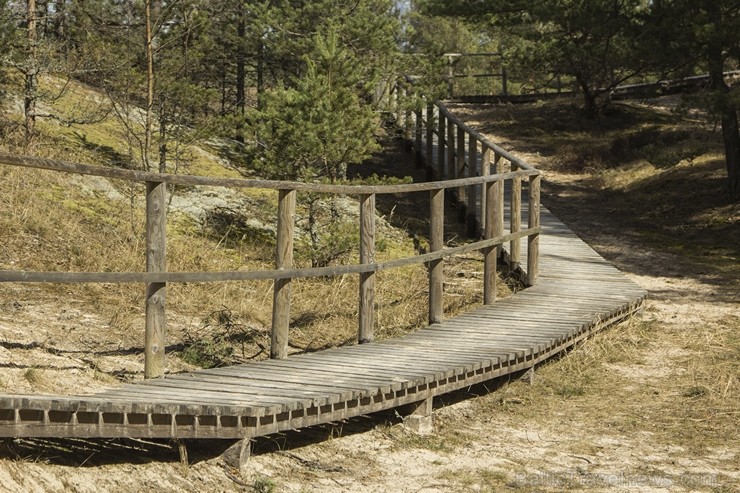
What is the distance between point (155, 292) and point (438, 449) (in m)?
2.28

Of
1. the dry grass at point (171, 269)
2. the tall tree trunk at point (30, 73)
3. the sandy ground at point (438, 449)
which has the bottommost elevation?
the sandy ground at point (438, 449)

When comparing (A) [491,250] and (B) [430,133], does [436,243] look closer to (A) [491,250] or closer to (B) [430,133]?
(A) [491,250]

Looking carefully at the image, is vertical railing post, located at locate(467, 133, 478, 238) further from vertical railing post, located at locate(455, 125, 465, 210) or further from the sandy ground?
the sandy ground

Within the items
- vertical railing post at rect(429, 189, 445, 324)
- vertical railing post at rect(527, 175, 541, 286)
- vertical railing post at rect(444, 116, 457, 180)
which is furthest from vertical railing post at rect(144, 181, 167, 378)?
vertical railing post at rect(444, 116, 457, 180)

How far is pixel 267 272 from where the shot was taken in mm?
7574

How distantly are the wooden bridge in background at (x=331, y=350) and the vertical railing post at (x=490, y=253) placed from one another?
0.01m

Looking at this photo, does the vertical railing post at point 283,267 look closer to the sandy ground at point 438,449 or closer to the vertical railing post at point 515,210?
the sandy ground at point 438,449

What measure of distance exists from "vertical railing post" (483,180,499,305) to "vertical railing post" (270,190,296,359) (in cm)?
337

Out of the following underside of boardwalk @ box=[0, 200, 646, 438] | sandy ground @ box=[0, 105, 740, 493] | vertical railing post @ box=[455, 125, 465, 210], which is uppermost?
vertical railing post @ box=[455, 125, 465, 210]

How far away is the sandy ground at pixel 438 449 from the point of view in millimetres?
6051

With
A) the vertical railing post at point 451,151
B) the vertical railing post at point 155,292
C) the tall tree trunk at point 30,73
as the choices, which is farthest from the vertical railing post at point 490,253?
the vertical railing post at point 451,151

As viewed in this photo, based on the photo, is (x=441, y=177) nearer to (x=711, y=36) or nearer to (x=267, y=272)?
(x=711, y=36)

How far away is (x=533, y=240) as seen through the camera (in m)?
12.1

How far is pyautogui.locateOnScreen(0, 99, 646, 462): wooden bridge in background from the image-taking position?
6.05m
